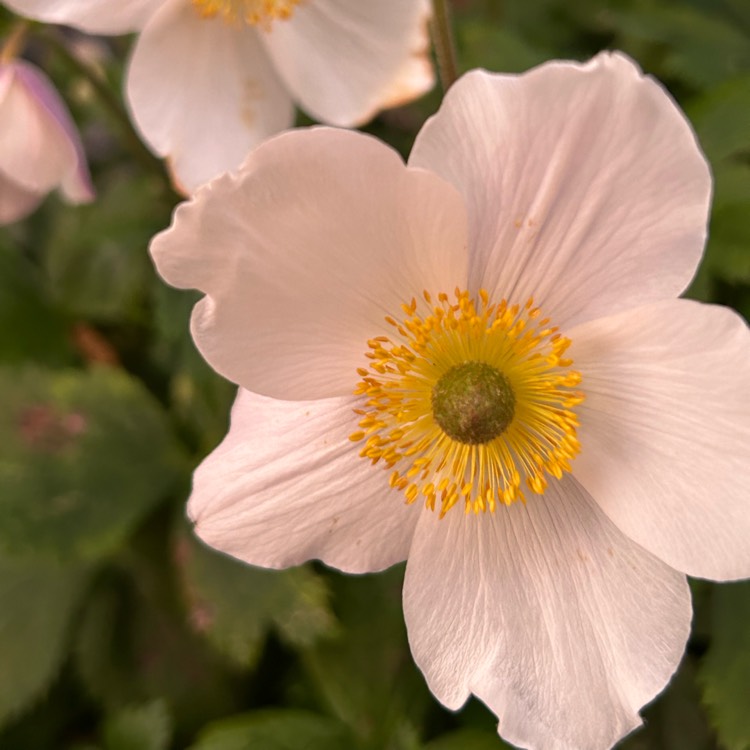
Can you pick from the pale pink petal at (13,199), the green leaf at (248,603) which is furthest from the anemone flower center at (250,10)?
the green leaf at (248,603)

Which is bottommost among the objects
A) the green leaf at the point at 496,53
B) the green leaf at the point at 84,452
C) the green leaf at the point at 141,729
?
the green leaf at the point at 141,729

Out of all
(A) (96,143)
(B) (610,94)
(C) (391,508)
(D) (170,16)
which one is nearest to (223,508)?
(C) (391,508)

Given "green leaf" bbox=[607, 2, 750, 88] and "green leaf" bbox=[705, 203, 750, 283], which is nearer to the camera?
"green leaf" bbox=[705, 203, 750, 283]

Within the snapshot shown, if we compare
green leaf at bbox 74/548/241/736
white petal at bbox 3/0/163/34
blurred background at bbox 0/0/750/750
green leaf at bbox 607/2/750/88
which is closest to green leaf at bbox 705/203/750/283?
blurred background at bbox 0/0/750/750

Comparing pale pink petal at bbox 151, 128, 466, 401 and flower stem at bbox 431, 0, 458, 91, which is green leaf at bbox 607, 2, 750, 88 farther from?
pale pink petal at bbox 151, 128, 466, 401

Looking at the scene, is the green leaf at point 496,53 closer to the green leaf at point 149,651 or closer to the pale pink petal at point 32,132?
the pale pink petal at point 32,132

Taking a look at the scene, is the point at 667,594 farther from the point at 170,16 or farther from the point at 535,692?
the point at 170,16
